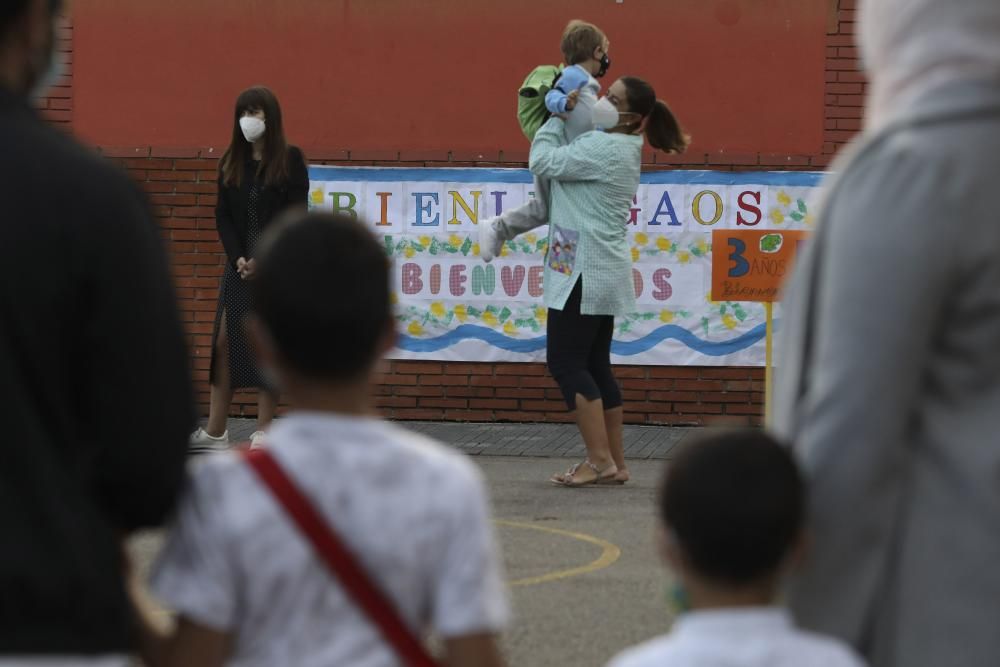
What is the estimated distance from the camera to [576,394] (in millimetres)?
8766

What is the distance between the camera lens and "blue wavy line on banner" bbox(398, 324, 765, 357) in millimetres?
12414

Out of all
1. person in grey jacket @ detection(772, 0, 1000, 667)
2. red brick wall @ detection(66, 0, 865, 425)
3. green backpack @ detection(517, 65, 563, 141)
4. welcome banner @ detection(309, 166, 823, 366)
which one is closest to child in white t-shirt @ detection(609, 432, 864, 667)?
person in grey jacket @ detection(772, 0, 1000, 667)

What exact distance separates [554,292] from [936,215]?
671cm

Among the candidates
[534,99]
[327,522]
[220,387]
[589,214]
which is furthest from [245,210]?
[327,522]

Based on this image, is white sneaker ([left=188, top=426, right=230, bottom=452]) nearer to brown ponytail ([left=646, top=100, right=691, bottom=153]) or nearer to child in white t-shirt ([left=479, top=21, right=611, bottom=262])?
child in white t-shirt ([left=479, top=21, right=611, bottom=262])

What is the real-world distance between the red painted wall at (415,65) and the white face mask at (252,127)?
3207 millimetres

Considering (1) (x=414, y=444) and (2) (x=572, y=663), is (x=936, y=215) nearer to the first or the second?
(1) (x=414, y=444)

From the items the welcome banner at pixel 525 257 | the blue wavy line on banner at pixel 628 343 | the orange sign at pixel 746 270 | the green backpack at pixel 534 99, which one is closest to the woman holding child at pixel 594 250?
the green backpack at pixel 534 99

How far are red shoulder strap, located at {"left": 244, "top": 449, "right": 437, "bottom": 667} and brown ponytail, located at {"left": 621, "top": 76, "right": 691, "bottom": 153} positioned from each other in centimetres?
691

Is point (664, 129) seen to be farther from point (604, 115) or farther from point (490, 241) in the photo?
point (490, 241)

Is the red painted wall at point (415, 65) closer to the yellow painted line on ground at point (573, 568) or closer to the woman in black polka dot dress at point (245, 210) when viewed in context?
the woman in black polka dot dress at point (245, 210)

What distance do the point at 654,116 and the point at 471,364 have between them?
3924 millimetres

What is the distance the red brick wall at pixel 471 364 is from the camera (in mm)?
12414

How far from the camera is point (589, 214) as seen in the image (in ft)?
29.5
